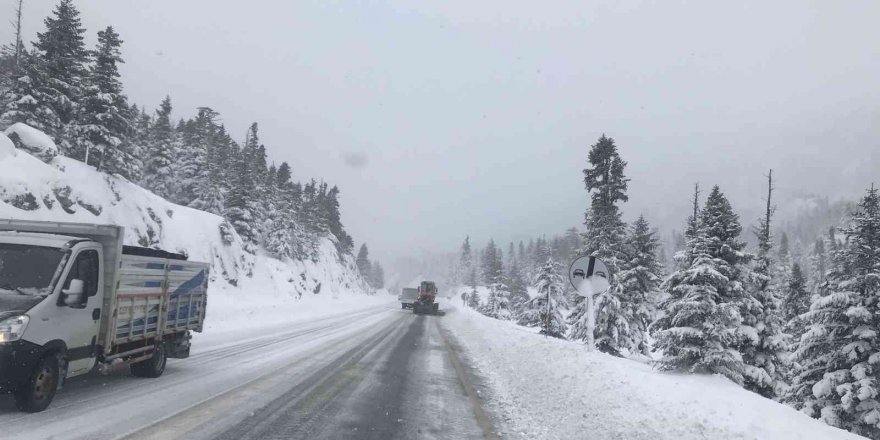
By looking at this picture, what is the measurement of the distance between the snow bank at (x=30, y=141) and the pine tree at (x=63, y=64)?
27.4 feet

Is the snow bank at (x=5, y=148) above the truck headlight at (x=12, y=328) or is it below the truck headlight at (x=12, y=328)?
above

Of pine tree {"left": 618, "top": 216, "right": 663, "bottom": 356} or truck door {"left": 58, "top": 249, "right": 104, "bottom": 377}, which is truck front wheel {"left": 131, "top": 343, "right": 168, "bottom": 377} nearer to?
truck door {"left": 58, "top": 249, "right": 104, "bottom": 377}

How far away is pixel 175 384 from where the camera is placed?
9.38 metres

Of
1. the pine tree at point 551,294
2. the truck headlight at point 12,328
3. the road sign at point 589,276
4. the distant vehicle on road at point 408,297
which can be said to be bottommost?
the distant vehicle on road at point 408,297

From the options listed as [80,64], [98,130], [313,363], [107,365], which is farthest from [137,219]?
[107,365]

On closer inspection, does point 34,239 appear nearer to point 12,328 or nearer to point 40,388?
point 12,328

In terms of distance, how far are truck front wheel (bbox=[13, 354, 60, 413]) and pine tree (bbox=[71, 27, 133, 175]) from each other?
27.0 m

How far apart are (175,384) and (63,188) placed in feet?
65.1

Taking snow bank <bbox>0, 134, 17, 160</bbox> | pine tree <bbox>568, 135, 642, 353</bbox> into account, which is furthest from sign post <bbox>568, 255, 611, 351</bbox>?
snow bank <bbox>0, 134, 17, 160</bbox>

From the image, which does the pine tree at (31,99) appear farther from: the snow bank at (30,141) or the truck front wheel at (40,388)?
the truck front wheel at (40,388)

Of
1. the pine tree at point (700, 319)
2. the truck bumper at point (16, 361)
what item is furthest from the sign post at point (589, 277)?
the truck bumper at point (16, 361)

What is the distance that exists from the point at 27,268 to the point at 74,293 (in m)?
0.77

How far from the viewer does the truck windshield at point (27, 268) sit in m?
6.93

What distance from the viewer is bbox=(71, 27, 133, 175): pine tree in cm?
3009
